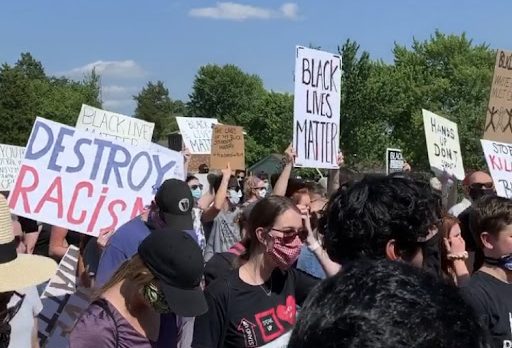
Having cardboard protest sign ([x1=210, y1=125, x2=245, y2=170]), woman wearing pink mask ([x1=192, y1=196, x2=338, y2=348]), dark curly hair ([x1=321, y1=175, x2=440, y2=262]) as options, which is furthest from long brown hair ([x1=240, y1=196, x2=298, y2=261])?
cardboard protest sign ([x1=210, y1=125, x2=245, y2=170])

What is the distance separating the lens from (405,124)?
60.4m

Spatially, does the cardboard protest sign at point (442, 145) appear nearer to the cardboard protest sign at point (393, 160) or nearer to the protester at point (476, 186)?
the protester at point (476, 186)

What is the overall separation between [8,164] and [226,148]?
4.50 m

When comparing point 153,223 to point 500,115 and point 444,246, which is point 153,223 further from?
point 500,115

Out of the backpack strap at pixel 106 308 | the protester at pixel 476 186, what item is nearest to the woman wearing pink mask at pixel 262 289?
the backpack strap at pixel 106 308

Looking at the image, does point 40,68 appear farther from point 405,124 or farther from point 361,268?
point 361,268

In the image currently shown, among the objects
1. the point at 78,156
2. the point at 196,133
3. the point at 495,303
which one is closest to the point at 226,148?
the point at 196,133

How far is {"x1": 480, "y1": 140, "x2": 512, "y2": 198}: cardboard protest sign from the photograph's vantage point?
703cm

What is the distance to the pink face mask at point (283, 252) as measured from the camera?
12.2 feet

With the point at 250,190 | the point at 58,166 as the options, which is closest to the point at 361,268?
the point at 58,166

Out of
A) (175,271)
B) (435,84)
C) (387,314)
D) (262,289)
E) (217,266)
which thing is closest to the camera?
(387,314)

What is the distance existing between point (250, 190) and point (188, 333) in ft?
19.1

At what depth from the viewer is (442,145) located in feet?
29.8

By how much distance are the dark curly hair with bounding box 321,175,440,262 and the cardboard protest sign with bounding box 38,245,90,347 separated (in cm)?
304
